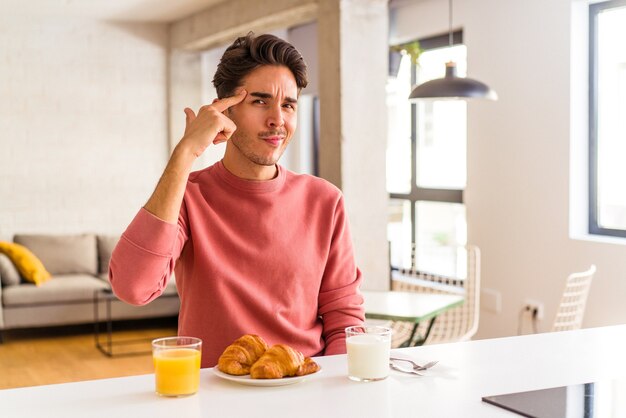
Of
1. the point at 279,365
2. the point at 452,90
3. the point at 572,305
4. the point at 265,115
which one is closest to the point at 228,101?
the point at 265,115

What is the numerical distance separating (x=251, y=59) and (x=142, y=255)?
0.55 meters

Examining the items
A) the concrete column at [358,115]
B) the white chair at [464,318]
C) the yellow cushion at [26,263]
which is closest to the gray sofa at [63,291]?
the yellow cushion at [26,263]

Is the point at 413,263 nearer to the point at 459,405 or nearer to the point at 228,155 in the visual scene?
the point at 228,155

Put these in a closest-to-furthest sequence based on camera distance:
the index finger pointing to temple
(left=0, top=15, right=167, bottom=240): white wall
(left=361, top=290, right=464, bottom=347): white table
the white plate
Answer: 1. the white plate
2. the index finger pointing to temple
3. (left=361, top=290, right=464, bottom=347): white table
4. (left=0, top=15, right=167, bottom=240): white wall

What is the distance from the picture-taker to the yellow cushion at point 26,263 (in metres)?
6.40

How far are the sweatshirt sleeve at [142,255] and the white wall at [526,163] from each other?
11.3 ft

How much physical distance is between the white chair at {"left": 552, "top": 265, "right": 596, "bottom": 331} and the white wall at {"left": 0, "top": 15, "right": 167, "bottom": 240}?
460cm

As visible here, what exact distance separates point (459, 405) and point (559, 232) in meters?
3.79

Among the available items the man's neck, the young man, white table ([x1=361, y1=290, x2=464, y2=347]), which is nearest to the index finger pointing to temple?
the young man

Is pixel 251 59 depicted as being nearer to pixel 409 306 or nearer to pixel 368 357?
pixel 368 357

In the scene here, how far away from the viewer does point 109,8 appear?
680cm

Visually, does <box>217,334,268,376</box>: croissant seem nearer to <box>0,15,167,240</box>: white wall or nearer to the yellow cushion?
the yellow cushion

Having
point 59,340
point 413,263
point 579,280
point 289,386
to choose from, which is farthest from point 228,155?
point 59,340

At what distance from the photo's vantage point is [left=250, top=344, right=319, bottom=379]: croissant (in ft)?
4.55
